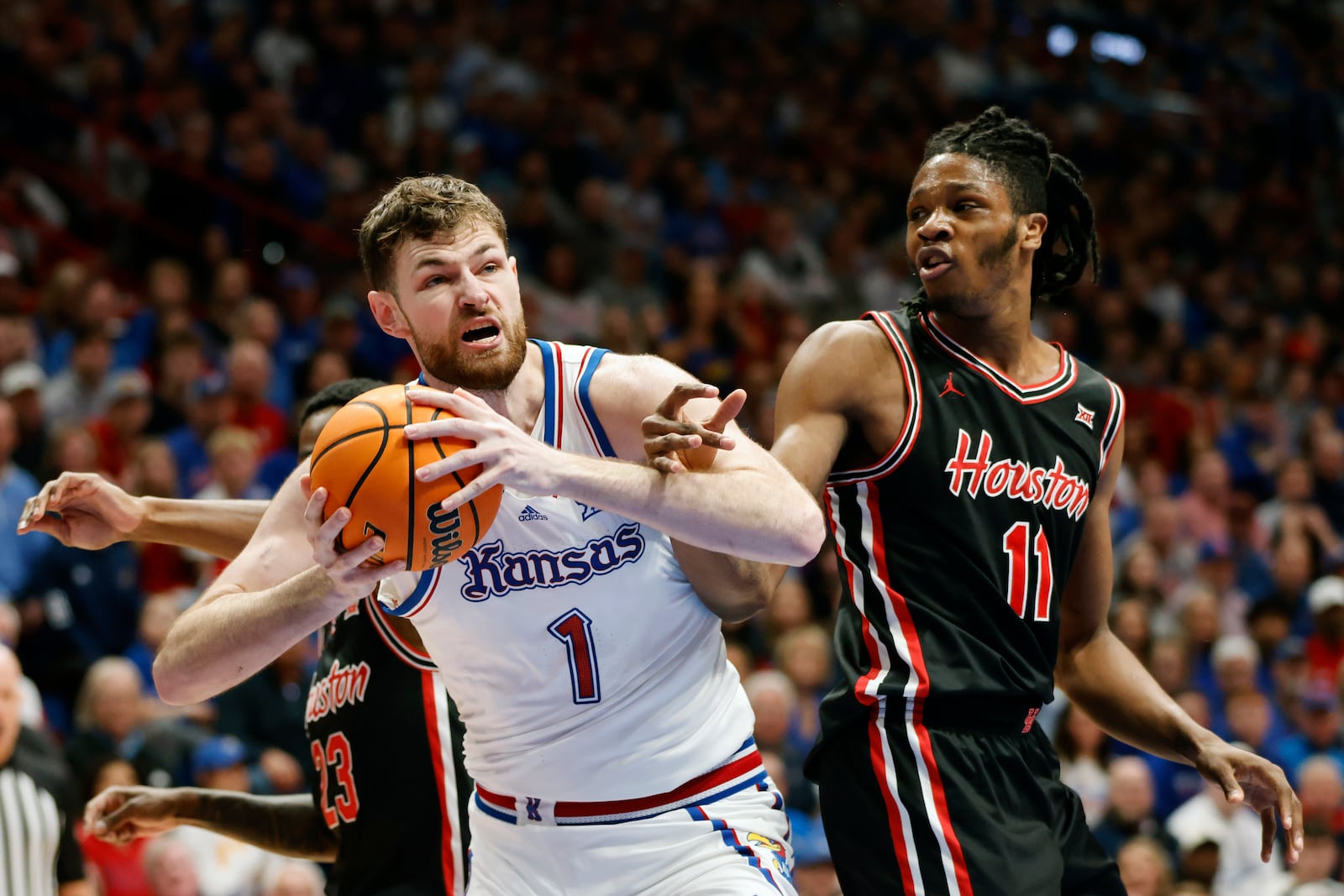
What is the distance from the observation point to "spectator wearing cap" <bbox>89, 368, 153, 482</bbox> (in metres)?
8.64

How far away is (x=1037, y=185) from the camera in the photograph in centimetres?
421

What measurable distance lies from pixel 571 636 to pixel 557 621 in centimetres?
5

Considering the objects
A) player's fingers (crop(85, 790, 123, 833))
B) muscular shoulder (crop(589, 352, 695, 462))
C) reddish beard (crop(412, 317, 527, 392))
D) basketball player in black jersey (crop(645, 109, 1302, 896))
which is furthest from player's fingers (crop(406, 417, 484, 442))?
player's fingers (crop(85, 790, 123, 833))

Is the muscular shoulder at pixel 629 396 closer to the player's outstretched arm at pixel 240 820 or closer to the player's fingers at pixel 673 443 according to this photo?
the player's fingers at pixel 673 443

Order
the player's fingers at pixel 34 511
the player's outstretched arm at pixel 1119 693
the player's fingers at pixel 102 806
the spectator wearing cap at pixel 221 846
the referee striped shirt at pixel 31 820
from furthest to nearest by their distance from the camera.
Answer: the spectator wearing cap at pixel 221 846
the referee striped shirt at pixel 31 820
the player's fingers at pixel 102 806
the player's outstretched arm at pixel 1119 693
the player's fingers at pixel 34 511

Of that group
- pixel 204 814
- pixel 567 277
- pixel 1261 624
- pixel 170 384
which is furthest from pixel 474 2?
pixel 204 814

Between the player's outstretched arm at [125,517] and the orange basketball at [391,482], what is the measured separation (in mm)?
1169

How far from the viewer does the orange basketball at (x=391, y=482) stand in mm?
2904

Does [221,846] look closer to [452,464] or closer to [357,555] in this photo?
[357,555]

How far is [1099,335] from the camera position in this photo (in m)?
13.6

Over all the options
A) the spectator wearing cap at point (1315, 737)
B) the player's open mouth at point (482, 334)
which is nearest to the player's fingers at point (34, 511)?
the player's open mouth at point (482, 334)

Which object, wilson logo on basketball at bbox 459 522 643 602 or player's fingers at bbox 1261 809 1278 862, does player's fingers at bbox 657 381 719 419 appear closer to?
wilson logo on basketball at bbox 459 522 643 602

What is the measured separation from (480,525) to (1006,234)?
1762 millimetres

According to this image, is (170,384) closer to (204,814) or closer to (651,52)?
(204,814)
